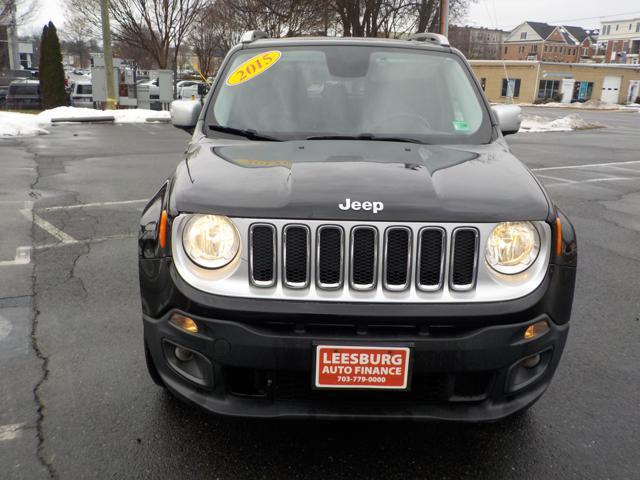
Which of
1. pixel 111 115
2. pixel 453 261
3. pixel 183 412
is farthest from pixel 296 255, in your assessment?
pixel 111 115

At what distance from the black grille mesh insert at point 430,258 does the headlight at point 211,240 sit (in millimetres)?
705

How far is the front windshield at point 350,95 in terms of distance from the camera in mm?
3354

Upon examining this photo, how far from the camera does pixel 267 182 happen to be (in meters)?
2.39

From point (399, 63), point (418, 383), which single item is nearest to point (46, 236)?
point (399, 63)

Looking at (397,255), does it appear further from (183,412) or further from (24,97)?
(24,97)

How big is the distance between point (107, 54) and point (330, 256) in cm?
2137

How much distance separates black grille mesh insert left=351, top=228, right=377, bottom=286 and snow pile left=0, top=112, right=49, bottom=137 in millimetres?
15524

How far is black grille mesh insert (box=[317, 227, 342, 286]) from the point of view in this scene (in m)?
2.22

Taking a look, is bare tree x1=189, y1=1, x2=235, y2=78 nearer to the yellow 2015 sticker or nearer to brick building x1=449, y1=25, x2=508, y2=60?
the yellow 2015 sticker

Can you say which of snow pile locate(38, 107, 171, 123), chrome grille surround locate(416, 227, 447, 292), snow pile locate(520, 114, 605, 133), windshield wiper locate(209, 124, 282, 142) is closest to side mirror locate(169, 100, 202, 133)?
windshield wiper locate(209, 124, 282, 142)

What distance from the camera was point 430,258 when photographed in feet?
7.36

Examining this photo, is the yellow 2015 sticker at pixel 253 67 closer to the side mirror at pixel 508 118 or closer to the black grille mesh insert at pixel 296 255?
the side mirror at pixel 508 118

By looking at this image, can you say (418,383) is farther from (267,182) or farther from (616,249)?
(616,249)

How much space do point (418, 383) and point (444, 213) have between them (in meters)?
0.67
